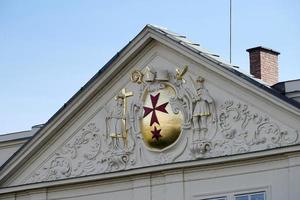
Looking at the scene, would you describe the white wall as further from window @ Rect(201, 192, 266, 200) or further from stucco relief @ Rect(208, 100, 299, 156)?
stucco relief @ Rect(208, 100, 299, 156)

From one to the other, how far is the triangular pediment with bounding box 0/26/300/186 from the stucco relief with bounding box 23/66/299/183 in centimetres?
3

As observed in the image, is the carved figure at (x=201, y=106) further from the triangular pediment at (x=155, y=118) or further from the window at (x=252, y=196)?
the window at (x=252, y=196)

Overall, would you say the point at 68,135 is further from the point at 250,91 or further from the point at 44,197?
the point at 250,91

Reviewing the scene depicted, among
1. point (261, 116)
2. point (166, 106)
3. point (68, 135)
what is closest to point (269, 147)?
point (261, 116)

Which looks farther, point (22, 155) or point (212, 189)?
point (22, 155)

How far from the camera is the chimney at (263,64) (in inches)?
1794

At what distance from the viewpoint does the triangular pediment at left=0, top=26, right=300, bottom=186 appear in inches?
1622

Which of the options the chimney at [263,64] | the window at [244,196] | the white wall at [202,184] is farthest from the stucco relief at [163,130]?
the chimney at [263,64]

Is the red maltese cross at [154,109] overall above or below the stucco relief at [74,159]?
above

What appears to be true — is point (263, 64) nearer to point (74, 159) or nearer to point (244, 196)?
point (244, 196)

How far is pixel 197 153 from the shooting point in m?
42.2

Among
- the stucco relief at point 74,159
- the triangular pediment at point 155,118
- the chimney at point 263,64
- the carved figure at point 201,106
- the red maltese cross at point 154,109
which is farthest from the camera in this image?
the chimney at point 263,64

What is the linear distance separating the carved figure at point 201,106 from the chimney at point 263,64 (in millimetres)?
3601

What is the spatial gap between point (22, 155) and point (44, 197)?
155 cm
